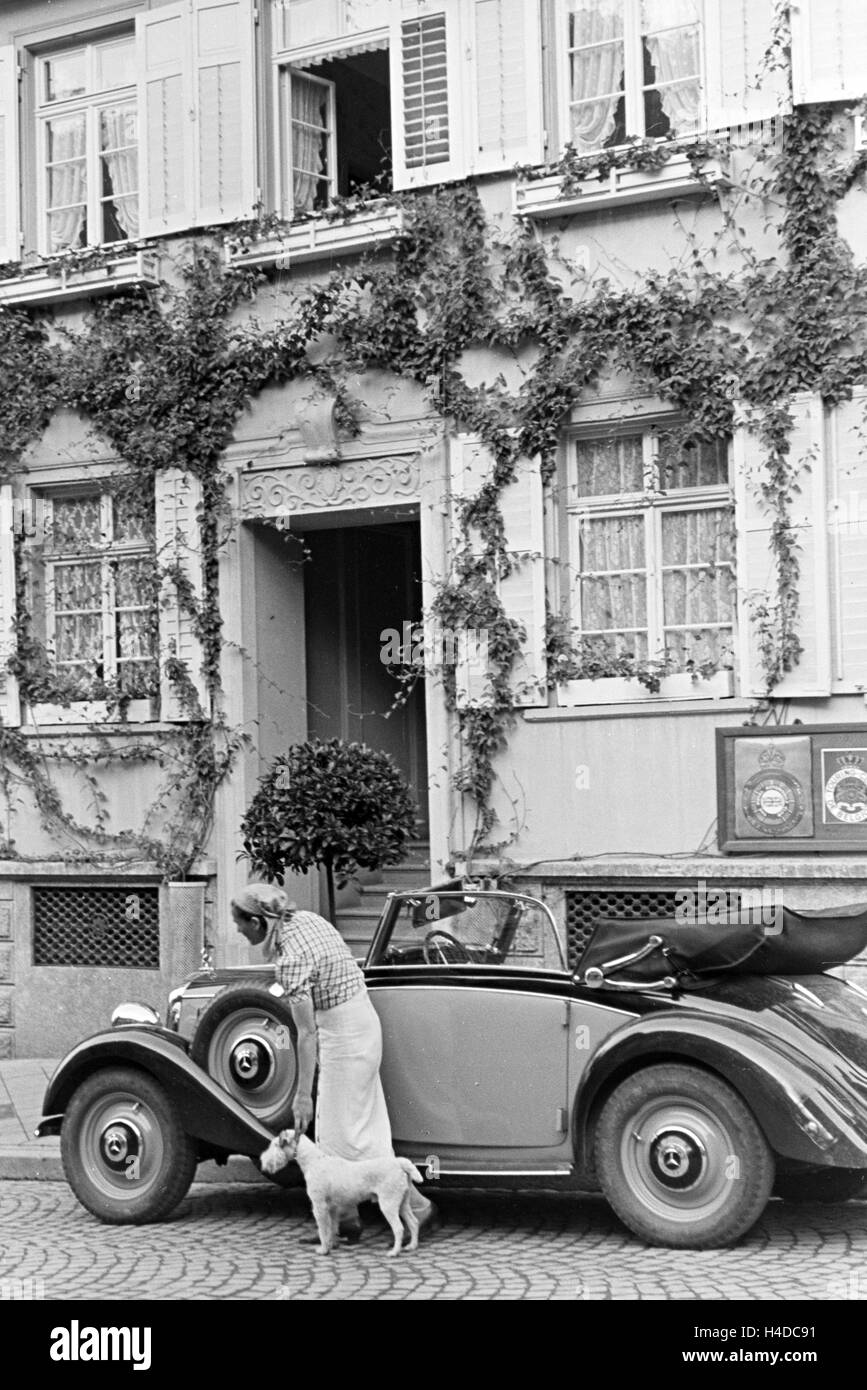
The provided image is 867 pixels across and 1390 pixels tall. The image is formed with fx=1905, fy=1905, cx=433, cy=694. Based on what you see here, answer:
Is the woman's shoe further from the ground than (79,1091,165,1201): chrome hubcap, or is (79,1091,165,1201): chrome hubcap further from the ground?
(79,1091,165,1201): chrome hubcap

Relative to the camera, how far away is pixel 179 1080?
838 cm

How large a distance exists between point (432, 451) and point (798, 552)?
2778 millimetres

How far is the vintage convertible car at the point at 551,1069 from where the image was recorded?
7398mm

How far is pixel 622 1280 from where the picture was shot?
275 inches

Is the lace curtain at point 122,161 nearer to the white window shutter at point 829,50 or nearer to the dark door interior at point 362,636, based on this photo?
the dark door interior at point 362,636

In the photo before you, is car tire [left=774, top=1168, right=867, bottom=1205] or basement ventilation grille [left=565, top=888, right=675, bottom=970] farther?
basement ventilation grille [left=565, top=888, right=675, bottom=970]

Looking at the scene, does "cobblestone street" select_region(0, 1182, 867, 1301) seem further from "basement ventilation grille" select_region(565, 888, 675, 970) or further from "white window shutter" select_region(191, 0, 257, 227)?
"white window shutter" select_region(191, 0, 257, 227)

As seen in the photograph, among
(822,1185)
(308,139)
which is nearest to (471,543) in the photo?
(308,139)

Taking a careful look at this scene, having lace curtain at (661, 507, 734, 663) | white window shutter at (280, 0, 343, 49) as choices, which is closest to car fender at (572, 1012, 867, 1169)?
lace curtain at (661, 507, 734, 663)

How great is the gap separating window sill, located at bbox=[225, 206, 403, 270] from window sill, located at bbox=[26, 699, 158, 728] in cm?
333

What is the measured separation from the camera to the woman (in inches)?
311

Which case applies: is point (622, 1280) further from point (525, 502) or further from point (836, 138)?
point (836, 138)

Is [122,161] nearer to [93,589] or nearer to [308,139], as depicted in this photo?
[308,139]

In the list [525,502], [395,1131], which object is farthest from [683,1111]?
[525,502]
